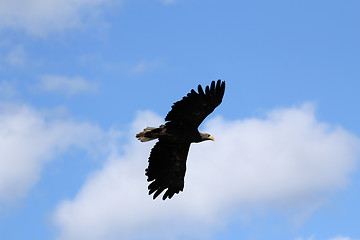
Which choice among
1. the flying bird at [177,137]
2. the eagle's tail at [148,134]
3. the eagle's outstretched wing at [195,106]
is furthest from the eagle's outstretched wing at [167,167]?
the eagle's outstretched wing at [195,106]

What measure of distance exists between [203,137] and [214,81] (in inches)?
96.1

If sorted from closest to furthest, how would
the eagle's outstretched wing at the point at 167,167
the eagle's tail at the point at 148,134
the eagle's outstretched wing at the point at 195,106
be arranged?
the eagle's outstretched wing at the point at 195,106, the eagle's tail at the point at 148,134, the eagle's outstretched wing at the point at 167,167

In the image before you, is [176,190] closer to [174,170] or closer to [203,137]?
[174,170]

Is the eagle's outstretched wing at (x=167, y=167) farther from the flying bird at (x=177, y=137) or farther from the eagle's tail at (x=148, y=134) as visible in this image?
the eagle's tail at (x=148, y=134)

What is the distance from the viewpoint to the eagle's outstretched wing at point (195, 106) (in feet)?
61.6

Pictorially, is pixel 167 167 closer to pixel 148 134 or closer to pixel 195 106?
pixel 148 134

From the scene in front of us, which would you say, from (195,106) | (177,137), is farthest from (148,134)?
(195,106)

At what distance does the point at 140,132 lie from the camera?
19938 millimetres

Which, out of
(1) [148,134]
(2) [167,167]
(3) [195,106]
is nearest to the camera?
(3) [195,106]

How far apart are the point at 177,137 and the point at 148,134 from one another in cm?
93

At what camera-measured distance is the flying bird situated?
18906 millimetres

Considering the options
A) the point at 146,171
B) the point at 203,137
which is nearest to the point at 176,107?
the point at 203,137

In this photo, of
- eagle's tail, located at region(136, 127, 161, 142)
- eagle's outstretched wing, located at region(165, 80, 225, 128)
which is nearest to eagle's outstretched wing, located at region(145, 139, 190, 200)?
eagle's tail, located at region(136, 127, 161, 142)

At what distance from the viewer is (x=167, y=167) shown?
850 inches
